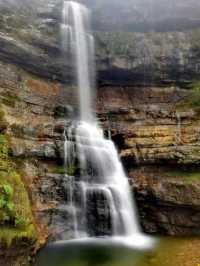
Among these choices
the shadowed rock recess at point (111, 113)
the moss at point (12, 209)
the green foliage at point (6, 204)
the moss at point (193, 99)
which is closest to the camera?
the moss at point (12, 209)

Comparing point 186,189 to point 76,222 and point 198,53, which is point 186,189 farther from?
point 198,53

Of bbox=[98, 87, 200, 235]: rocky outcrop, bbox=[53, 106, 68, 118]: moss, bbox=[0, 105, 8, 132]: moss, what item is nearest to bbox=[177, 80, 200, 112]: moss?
bbox=[98, 87, 200, 235]: rocky outcrop

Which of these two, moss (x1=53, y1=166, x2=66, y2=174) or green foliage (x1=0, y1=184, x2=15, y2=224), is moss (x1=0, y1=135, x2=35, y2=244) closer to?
green foliage (x1=0, y1=184, x2=15, y2=224)

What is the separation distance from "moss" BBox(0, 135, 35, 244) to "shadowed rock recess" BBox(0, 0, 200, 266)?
8 centimetres

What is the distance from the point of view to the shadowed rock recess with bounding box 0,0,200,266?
46.9ft

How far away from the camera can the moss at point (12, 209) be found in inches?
383

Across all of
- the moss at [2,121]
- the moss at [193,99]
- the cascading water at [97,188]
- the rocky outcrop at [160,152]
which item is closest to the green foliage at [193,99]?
the moss at [193,99]

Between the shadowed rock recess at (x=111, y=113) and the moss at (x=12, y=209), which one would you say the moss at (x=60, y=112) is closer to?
the shadowed rock recess at (x=111, y=113)

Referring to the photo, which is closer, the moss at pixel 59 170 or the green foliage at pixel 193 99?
the moss at pixel 59 170

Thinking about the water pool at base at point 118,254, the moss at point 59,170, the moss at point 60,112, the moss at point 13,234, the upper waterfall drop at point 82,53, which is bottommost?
the water pool at base at point 118,254

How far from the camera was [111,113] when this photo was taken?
767 inches

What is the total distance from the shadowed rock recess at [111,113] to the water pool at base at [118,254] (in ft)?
2.60

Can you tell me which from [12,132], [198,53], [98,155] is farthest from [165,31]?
[12,132]

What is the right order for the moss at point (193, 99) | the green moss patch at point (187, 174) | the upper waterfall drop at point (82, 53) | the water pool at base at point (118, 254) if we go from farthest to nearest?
the upper waterfall drop at point (82, 53) → the moss at point (193, 99) → the green moss patch at point (187, 174) → the water pool at base at point (118, 254)
